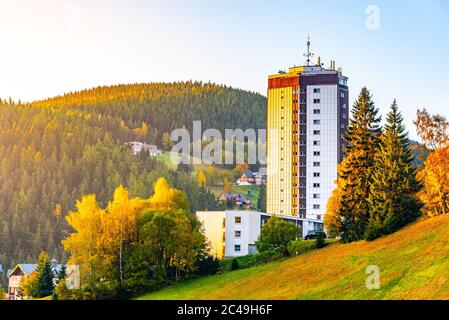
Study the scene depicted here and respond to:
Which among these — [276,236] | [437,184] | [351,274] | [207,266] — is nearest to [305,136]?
[276,236]

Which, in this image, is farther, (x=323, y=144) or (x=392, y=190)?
(x=323, y=144)

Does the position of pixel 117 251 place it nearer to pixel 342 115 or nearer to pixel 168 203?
pixel 168 203

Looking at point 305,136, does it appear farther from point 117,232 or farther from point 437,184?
point 437,184

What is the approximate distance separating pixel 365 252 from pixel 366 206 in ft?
35.4

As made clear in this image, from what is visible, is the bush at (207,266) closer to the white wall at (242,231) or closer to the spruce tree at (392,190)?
the spruce tree at (392,190)

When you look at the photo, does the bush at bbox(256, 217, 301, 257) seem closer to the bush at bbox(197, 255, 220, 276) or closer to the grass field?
the bush at bbox(197, 255, 220, 276)

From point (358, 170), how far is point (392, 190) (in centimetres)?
655

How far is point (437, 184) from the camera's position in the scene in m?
69.0

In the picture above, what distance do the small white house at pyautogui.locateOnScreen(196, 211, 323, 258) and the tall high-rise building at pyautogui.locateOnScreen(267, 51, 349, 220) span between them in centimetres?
4316

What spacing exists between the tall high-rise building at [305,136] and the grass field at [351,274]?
73.8m

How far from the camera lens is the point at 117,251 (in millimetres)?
80312

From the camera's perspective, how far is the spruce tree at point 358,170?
248 ft

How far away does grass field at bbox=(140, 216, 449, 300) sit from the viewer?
4988 centimetres
